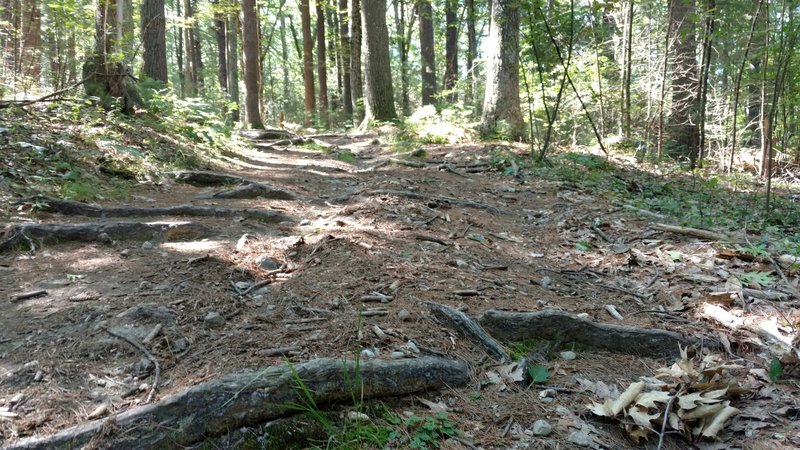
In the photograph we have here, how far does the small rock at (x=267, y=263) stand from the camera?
3.84 m

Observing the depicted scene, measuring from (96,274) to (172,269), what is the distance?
528 mm

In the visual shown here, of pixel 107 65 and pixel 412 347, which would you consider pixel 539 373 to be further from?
pixel 107 65

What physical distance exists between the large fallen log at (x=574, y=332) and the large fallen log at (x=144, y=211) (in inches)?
122

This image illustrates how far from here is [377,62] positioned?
43.1ft

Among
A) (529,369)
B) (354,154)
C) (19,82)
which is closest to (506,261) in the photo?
(529,369)

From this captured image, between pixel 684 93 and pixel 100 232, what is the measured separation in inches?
436

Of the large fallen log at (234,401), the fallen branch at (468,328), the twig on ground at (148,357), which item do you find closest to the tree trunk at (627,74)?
the fallen branch at (468,328)

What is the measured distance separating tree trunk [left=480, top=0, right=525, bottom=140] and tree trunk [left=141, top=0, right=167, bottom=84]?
7212 mm

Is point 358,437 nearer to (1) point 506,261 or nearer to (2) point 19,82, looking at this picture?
(1) point 506,261

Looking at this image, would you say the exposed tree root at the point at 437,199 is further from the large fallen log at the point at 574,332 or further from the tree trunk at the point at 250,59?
the tree trunk at the point at 250,59

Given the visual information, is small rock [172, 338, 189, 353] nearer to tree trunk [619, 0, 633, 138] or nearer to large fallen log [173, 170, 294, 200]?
large fallen log [173, 170, 294, 200]

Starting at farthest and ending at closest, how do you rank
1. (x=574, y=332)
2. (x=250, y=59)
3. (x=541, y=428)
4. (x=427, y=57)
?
(x=427, y=57) → (x=250, y=59) → (x=574, y=332) → (x=541, y=428)

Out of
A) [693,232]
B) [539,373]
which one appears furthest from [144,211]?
[693,232]

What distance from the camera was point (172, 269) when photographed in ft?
12.2
